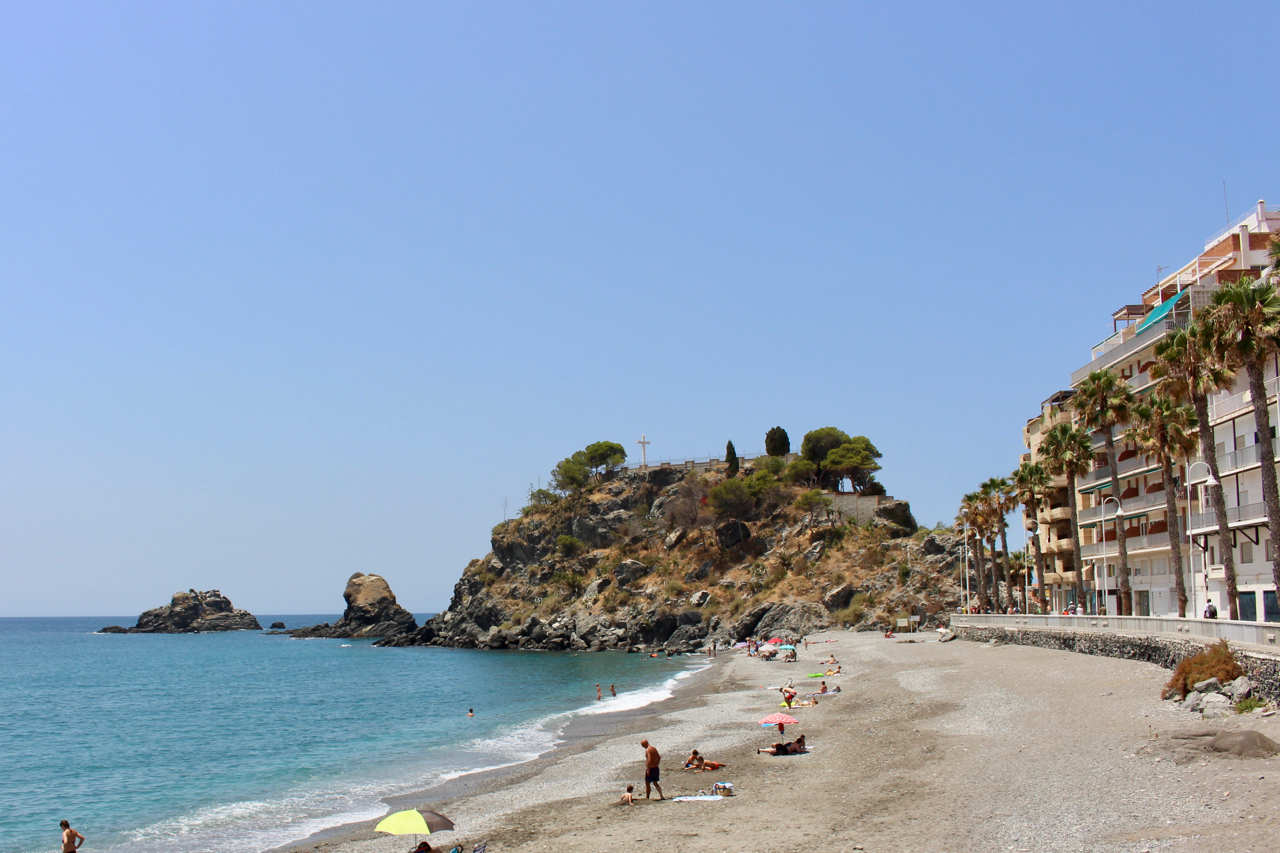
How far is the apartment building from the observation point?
41.4 metres

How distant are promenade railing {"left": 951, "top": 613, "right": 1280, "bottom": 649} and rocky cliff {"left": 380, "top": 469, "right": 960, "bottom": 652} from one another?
27.2 metres

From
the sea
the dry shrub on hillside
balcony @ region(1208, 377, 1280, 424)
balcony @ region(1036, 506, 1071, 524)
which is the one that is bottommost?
the sea

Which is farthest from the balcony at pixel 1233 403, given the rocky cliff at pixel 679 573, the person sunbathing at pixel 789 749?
the rocky cliff at pixel 679 573

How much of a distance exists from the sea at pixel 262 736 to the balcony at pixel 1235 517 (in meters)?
30.4

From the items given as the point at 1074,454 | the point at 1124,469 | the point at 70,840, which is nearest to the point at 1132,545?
the point at 1124,469

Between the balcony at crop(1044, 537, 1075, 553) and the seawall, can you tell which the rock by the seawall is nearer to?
the balcony at crop(1044, 537, 1075, 553)

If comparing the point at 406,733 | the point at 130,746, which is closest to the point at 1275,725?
the point at 406,733

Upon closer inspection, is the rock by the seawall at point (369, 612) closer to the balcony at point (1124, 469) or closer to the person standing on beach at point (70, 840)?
the balcony at point (1124, 469)

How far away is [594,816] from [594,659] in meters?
67.7

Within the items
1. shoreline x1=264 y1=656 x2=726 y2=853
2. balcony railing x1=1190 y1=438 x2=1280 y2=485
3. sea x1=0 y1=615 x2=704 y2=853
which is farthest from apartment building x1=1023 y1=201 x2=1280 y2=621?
sea x1=0 y1=615 x2=704 y2=853

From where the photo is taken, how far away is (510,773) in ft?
101

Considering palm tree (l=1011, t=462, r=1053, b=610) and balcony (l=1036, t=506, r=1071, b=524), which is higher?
palm tree (l=1011, t=462, r=1053, b=610)

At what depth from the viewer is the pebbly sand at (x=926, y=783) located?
50.2 ft

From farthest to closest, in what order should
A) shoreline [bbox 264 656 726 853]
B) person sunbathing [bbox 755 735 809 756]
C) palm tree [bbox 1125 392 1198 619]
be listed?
palm tree [bbox 1125 392 1198 619]
person sunbathing [bbox 755 735 809 756]
shoreline [bbox 264 656 726 853]
